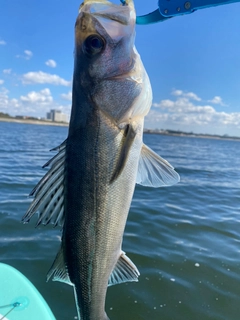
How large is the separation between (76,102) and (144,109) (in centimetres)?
40

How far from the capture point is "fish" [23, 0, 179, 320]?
5.39ft

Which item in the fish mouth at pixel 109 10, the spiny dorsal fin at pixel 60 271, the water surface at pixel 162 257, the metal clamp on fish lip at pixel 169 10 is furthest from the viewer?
the water surface at pixel 162 257

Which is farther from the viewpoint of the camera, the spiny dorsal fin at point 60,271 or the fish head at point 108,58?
the spiny dorsal fin at point 60,271

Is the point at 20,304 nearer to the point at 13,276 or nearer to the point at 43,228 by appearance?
the point at 13,276

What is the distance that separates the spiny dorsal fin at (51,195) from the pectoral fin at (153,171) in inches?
19.2

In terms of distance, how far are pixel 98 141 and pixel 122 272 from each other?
2.88 ft

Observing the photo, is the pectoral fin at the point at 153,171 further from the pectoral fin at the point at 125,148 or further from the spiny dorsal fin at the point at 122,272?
the spiny dorsal fin at the point at 122,272

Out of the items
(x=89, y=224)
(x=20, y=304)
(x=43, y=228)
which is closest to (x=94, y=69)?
(x=89, y=224)

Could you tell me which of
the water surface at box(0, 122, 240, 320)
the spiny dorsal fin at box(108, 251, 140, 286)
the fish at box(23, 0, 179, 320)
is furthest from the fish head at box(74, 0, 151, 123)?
the water surface at box(0, 122, 240, 320)

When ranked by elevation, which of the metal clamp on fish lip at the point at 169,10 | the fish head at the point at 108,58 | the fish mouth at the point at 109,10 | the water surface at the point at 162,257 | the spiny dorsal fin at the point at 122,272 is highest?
the metal clamp on fish lip at the point at 169,10

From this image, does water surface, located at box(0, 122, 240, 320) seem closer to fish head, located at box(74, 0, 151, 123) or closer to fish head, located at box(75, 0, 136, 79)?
fish head, located at box(74, 0, 151, 123)

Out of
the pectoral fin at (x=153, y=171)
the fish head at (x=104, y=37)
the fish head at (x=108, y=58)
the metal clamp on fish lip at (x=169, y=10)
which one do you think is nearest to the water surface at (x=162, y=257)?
the pectoral fin at (x=153, y=171)

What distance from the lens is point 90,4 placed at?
5.44 ft

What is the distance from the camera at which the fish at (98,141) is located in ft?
5.39
